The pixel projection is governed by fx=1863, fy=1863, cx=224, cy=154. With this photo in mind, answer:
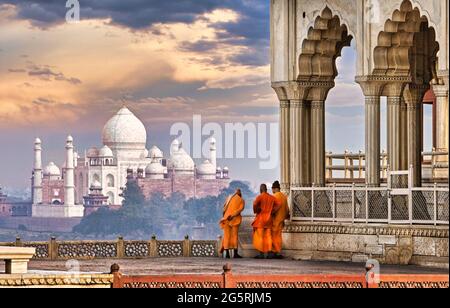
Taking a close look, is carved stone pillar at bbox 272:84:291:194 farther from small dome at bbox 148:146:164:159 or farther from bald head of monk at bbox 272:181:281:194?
small dome at bbox 148:146:164:159

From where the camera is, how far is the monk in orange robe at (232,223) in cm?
2973

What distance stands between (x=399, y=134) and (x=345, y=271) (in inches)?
210

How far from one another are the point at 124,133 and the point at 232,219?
838 centimetres

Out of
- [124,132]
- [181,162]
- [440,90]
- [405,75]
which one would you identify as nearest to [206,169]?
[181,162]

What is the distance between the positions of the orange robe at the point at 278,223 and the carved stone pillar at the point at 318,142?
137 cm

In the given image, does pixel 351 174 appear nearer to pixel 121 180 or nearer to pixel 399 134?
pixel 399 134

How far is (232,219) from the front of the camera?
29.8 meters

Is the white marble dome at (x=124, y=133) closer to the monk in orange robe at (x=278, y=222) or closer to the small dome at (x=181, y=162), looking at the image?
the small dome at (x=181, y=162)

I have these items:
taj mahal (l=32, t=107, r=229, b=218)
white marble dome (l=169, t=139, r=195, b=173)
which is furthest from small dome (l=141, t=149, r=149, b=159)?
white marble dome (l=169, t=139, r=195, b=173)

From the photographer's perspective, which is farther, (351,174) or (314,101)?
(351,174)

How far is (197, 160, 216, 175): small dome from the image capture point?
36250 mm

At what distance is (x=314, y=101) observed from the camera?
103ft
